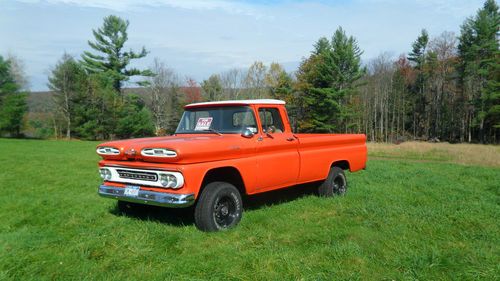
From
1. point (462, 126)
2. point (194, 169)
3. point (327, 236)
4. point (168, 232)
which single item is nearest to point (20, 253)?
point (168, 232)

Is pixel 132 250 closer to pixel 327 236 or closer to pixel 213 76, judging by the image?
pixel 327 236

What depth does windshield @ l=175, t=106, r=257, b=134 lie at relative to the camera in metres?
6.68

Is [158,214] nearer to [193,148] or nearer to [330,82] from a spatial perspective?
[193,148]

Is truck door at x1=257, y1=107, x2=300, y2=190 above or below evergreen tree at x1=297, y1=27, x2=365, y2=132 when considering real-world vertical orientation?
below

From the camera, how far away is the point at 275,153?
6.79 meters

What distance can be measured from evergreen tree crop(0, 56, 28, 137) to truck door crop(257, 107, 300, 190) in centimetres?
4810

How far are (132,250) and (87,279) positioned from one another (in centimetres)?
84

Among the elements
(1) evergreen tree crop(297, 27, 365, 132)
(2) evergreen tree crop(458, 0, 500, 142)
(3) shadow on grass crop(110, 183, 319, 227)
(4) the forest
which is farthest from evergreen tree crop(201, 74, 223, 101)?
(3) shadow on grass crop(110, 183, 319, 227)

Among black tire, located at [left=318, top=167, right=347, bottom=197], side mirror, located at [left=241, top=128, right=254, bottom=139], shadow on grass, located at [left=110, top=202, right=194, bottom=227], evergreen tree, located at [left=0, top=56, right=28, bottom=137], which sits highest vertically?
evergreen tree, located at [left=0, top=56, right=28, bottom=137]

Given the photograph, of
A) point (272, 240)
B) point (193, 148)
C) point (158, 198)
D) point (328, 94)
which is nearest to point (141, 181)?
point (158, 198)

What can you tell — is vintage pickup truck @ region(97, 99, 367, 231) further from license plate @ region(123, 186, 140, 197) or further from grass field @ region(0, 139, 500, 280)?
grass field @ region(0, 139, 500, 280)

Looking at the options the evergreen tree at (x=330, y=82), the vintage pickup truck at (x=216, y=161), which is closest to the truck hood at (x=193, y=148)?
the vintage pickup truck at (x=216, y=161)

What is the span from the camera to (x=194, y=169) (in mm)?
5449

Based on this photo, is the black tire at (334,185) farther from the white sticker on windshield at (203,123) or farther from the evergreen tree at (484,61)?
the evergreen tree at (484,61)
